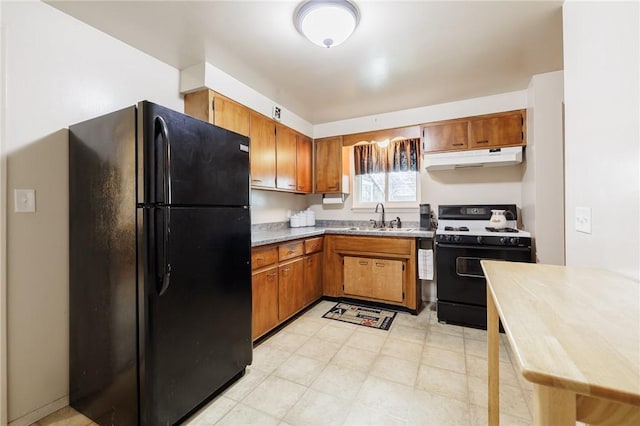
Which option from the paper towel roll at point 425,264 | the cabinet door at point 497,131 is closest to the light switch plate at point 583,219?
the paper towel roll at point 425,264

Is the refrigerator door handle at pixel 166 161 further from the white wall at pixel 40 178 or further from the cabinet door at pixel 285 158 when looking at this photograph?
the cabinet door at pixel 285 158

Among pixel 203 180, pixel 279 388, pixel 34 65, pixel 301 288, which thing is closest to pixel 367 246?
pixel 301 288

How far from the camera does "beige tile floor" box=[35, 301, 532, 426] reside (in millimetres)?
1546

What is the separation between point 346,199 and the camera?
400cm

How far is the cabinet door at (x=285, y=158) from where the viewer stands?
10.4 feet

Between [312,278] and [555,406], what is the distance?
279 centimetres

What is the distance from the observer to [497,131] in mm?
2896

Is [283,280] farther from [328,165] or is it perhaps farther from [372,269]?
[328,165]

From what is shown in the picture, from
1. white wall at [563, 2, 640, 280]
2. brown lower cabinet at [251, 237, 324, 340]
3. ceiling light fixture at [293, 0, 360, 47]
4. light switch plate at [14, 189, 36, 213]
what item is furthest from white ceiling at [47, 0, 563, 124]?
brown lower cabinet at [251, 237, 324, 340]

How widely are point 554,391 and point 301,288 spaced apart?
2.61 metres

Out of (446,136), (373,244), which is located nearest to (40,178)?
(373,244)

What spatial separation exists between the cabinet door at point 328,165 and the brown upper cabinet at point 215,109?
147 cm

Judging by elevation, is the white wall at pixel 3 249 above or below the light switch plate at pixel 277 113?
below

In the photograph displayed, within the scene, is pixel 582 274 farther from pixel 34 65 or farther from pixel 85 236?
pixel 34 65
